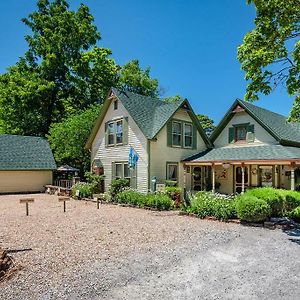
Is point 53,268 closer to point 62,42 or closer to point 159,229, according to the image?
Answer: point 159,229

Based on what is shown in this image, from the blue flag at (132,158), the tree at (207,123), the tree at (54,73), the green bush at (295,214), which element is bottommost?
the green bush at (295,214)

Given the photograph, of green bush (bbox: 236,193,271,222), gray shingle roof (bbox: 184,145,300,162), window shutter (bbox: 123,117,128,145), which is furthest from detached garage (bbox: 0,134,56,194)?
green bush (bbox: 236,193,271,222)

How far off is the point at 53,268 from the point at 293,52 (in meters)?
10.0

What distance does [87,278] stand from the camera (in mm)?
6047

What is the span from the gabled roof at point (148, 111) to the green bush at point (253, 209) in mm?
9525

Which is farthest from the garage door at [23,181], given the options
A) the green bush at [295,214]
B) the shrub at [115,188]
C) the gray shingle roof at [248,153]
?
the green bush at [295,214]

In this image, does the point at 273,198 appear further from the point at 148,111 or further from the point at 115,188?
the point at 148,111

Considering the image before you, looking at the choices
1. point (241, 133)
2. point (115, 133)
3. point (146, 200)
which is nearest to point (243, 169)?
point (241, 133)

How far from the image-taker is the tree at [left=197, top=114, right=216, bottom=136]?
44469mm

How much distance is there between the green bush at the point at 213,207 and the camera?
40.8 feet

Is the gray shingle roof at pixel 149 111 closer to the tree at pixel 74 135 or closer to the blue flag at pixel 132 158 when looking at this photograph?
the blue flag at pixel 132 158

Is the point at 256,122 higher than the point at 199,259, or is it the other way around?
the point at 256,122

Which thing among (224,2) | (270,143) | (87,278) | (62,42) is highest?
(62,42)

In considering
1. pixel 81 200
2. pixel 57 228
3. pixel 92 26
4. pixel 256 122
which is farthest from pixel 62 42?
pixel 57 228
